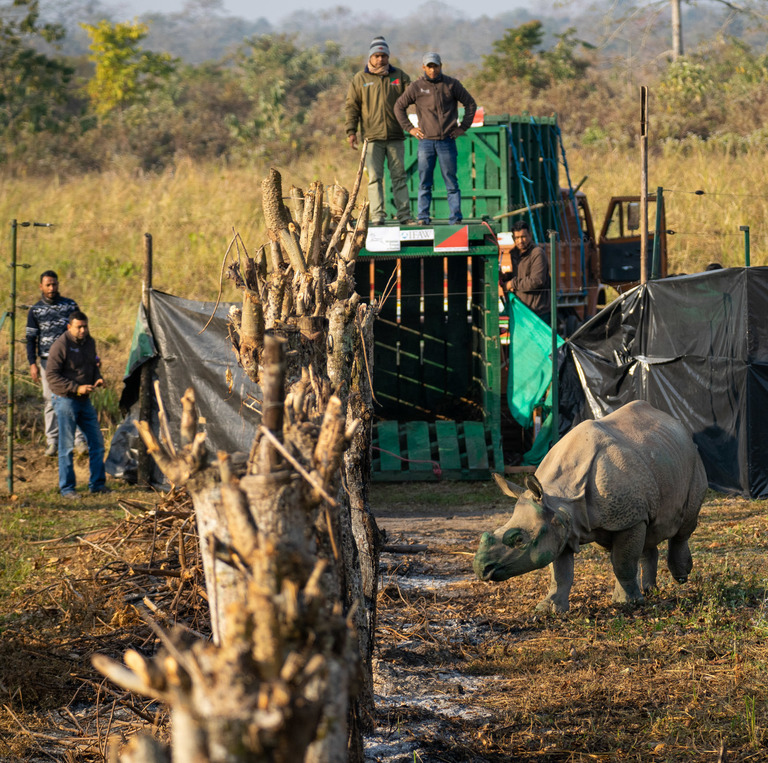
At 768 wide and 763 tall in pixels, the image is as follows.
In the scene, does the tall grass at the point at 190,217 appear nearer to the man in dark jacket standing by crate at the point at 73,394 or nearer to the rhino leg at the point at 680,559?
the man in dark jacket standing by crate at the point at 73,394

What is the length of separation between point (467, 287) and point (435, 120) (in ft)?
8.39

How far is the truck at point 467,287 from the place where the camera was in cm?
1256

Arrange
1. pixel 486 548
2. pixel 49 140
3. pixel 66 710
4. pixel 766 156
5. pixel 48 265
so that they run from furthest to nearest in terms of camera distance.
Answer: pixel 49 140 < pixel 766 156 < pixel 48 265 < pixel 486 548 < pixel 66 710

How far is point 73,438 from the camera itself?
11.6 meters

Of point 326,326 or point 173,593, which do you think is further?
point 173,593

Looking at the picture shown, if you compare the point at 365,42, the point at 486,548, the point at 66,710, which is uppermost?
the point at 365,42

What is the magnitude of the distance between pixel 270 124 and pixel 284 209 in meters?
26.9

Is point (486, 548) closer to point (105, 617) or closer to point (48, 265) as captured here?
point (105, 617)

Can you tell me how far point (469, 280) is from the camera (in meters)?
13.4

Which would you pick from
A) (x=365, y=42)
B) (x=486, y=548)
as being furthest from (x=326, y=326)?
(x=365, y=42)

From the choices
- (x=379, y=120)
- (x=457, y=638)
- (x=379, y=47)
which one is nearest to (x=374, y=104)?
(x=379, y=120)

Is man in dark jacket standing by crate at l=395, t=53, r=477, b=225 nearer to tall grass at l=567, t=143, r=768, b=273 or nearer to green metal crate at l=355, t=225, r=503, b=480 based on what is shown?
green metal crate at l=355, t=225, r=503, b=480

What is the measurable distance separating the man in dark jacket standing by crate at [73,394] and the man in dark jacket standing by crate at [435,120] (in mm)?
4437

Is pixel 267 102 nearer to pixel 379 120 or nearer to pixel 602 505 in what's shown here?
pixel 379 120
